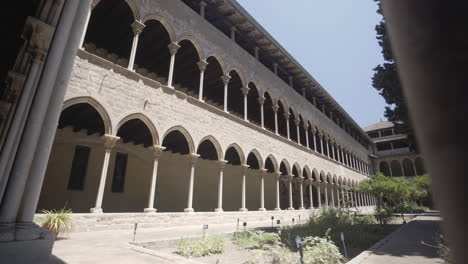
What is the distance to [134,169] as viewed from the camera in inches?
522

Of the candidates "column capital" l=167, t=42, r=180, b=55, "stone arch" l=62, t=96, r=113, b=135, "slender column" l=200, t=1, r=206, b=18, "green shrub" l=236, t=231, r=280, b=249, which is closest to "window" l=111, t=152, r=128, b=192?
"stone arch" l=62, t=96, r=113, b=135

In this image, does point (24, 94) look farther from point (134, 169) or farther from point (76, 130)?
point (134, 169)

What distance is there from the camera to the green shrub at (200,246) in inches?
231

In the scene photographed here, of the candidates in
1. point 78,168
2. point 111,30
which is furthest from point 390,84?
point 78,168

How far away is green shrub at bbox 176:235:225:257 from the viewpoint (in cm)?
586

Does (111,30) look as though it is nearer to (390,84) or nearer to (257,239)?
(257,239)

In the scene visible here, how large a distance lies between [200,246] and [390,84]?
32.1 ft

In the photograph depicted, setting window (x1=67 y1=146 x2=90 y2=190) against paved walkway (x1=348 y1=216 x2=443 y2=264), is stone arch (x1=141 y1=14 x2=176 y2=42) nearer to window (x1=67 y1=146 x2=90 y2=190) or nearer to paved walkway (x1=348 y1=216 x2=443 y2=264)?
window (x1=67 y1=146 x2=90 y2=190)

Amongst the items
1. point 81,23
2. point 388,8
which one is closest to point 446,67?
point 388,8

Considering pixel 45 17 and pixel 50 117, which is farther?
pixel 45 17

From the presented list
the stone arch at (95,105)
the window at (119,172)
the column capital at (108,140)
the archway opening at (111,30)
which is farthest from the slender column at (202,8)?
the window at (119,172)

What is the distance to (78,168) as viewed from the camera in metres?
11.5

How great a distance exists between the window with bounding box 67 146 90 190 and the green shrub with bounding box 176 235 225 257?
7.46 m

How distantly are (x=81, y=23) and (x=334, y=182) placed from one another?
24.4 meters
